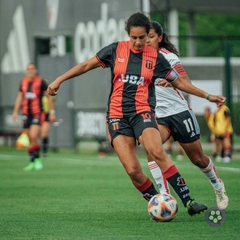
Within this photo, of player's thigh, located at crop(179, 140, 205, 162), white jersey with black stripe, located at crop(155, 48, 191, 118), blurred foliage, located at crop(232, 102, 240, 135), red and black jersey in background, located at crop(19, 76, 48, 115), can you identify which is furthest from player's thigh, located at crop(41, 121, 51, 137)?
player's thigh, located at crop(179, 140, 205, 162)

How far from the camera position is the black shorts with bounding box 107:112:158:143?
907 centimetres

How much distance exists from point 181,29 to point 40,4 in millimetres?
28929

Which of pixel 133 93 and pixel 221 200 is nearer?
pixel 133 93

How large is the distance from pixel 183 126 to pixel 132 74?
1.15 m

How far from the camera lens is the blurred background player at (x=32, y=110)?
61.0 ft

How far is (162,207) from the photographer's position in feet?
28.9

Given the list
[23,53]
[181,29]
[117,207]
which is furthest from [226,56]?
[181,29]

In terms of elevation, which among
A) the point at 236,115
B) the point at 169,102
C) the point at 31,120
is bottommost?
the point at 236,115

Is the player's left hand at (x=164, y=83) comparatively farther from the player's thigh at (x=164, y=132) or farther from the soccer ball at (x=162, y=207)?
the soccer ball at (x=162, y=207)

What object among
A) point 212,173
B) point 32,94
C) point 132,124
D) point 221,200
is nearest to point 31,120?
Result: point 32,94

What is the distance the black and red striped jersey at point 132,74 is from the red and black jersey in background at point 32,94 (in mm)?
9938

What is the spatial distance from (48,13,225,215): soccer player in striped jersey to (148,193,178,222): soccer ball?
25cm

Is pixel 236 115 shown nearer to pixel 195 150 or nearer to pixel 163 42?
pixel 163 42

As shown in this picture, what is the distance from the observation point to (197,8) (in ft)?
114
